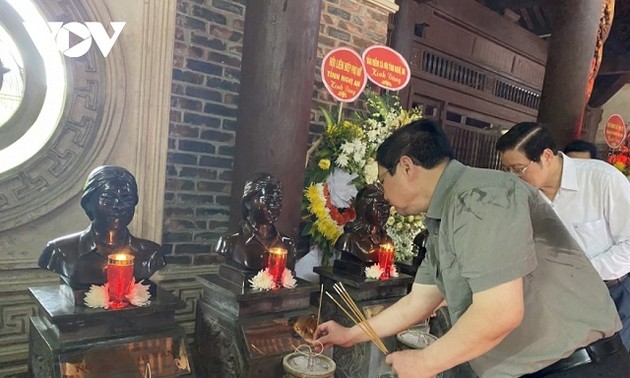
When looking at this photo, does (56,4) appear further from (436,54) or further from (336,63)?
(436,54)

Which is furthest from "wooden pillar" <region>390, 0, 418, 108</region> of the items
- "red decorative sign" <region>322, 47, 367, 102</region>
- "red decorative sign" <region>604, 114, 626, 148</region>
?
"red decorative sign" <region>604, 114, 626, 148</region>

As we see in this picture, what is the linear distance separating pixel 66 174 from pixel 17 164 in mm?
225

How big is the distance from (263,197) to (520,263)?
4.00ft

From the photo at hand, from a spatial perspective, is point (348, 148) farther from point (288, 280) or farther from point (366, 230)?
point (288, 280)

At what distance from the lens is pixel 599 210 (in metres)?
2.33

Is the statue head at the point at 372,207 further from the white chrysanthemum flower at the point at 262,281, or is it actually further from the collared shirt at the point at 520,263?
the collared shirt at the point at 520,263

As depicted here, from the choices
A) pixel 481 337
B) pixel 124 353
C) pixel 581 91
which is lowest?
pixel 124 353

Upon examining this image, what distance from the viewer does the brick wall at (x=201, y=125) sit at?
2764 mm

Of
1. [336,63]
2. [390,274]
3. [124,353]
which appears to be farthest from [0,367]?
[336,63]

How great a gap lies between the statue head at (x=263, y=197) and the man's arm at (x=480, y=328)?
1046 mm

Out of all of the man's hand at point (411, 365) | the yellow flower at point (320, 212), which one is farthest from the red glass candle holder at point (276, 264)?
the yellow flower at point (320, 212)

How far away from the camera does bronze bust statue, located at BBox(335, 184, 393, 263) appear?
2604 millimetres

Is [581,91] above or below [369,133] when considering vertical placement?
above

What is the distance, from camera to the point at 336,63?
3.15 metres
